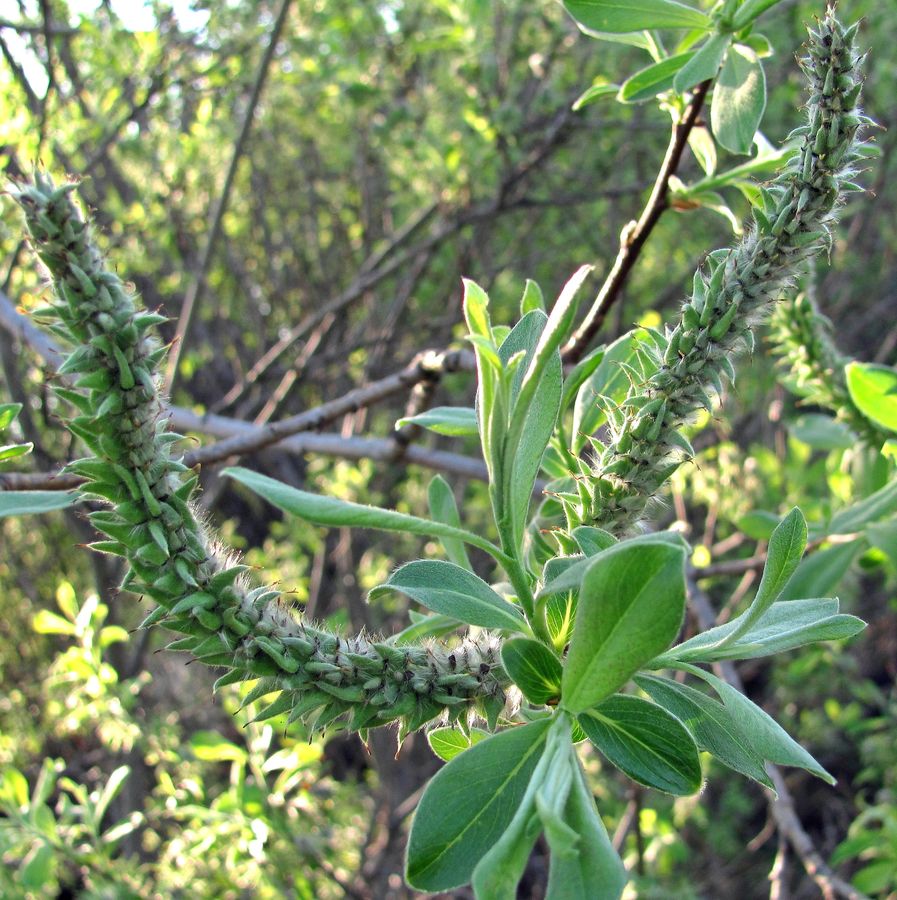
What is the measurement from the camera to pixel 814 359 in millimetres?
1715

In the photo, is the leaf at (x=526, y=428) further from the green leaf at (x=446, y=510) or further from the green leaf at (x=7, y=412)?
the green leaf at (x=7, y=412)

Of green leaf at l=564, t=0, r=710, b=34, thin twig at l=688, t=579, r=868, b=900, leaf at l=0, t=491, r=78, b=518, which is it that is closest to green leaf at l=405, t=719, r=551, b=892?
leaf at l=0, t=491, r=78, b=518

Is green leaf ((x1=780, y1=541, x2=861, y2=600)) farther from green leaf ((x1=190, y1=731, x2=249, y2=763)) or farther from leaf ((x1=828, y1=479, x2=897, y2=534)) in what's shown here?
green leaf ((x1=190, y1=731, x2=249, y2=763))

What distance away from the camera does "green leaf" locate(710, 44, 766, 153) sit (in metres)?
1.18

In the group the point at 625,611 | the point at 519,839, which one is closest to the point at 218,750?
the point at 519,839

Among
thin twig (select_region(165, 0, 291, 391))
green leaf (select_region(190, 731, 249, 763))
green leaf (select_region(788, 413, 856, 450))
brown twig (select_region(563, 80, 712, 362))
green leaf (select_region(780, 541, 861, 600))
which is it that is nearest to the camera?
brown twig (select_region(563, 80, 712, 362))

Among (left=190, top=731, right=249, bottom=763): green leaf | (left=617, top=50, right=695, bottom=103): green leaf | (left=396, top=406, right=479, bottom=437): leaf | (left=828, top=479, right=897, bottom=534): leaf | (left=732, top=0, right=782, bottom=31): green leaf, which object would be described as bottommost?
(left=190, top=731, right=249, bottom=763): green leaf

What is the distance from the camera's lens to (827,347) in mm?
1713

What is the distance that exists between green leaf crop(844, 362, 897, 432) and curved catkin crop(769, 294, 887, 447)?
24 centimetres

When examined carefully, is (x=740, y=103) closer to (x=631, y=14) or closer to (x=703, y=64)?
(x=703, y=64)

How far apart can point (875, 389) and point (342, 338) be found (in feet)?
13.0

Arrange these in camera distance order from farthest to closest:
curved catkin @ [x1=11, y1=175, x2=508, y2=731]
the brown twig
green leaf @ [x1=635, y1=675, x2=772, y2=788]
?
the brown twig, green leaf @ [x1=635, y1=675, x2=772, y2=788], curved catkin @ [x1=11, y1=175, x2=508, y2=731]

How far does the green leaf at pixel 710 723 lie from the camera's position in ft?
3.13

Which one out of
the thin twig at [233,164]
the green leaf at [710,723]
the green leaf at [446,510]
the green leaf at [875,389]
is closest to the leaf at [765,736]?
the green leaf at [710,723]
